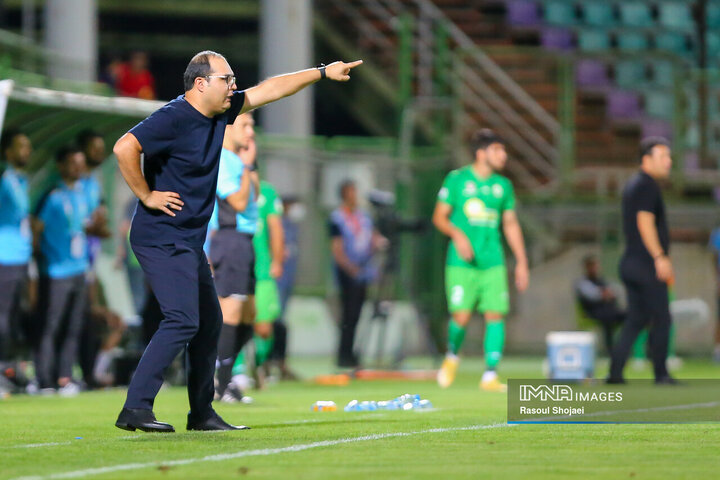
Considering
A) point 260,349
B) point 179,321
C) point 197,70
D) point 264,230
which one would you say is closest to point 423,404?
point 179,321

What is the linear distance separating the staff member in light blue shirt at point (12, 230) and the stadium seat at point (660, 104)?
39.4 feet

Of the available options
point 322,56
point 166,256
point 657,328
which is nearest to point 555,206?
point 322,56

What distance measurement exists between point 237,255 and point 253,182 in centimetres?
59

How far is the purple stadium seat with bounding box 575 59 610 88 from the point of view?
22.0 meters

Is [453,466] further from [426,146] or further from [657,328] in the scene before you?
[426,146]

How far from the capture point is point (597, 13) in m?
25.5

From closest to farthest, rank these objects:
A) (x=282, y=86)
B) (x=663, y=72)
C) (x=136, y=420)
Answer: (x=136, y=420)
(x=282, y=86)
(x=663, y=72)

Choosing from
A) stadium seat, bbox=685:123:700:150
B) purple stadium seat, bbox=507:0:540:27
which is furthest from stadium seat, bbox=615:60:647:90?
purple stadium seat, bbox=507:0:540:27

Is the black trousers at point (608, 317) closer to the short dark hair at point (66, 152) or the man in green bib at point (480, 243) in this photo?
the man in green bib at point (480, 243)

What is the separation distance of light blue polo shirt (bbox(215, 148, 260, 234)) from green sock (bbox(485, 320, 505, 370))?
3199mm

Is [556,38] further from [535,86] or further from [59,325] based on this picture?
[59,325]

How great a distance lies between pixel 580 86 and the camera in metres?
22.7

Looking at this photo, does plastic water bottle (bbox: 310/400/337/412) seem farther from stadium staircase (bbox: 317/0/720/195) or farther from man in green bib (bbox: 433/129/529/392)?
stadium staircase (bbox: 317/0/720/195)

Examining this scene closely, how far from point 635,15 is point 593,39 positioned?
3.35 ft
